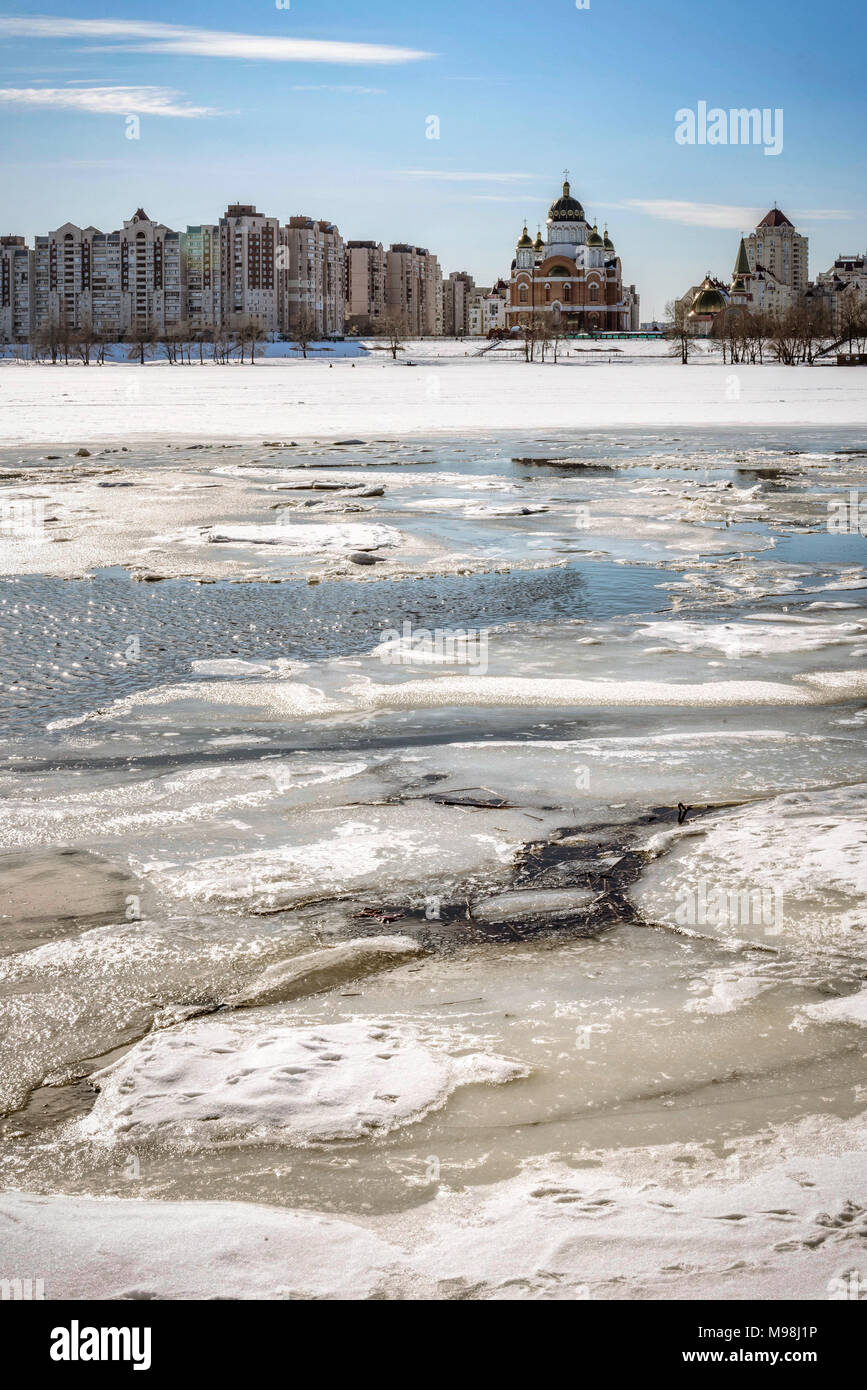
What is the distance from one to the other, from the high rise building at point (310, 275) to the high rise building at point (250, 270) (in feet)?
5.36

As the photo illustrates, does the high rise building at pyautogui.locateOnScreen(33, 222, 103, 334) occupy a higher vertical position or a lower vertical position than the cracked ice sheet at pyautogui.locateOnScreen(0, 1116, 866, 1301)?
higher

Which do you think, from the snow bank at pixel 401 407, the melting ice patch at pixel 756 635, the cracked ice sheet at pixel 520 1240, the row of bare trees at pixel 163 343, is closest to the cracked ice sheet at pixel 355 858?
the cracked ice sheet at pixel 520 1240

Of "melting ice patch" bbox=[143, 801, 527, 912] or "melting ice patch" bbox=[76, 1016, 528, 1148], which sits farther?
"melting ice patch" bbox=[143, 801, 527, 912]

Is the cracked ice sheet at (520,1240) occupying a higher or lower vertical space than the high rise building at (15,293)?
lower

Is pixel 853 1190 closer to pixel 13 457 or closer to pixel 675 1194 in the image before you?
pixel 675 1194

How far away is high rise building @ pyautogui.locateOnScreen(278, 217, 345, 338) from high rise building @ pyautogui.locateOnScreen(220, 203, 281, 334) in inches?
64.4

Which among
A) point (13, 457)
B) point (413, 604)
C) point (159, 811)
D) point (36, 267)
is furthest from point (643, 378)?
point (36, 267)

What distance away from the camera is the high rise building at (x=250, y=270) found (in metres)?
169

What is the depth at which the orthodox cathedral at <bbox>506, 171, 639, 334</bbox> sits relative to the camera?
484 feet

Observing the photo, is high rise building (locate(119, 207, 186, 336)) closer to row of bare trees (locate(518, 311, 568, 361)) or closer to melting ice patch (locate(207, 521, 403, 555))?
row of bare trees (locate(518, 311, 568, 361))

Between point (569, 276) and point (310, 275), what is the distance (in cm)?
4278

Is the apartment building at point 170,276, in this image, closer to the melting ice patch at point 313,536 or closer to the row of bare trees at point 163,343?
the row of bare trees at point 163,343

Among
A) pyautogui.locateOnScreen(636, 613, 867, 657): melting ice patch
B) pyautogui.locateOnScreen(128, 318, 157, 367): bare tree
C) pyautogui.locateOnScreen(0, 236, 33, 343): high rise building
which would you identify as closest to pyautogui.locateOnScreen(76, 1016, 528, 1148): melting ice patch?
pyautogui.locateOnScreen(636, 613, 867, 657): melting ice patch
